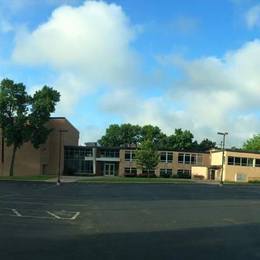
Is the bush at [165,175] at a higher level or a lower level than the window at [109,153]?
lower

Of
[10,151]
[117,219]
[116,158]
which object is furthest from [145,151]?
[117,219]

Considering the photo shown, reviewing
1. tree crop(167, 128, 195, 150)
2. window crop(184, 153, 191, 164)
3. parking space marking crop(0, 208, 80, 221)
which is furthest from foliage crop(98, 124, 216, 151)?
parking space marking crop(0, 208, 80, 221)

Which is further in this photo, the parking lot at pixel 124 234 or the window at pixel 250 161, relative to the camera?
the window at pixel 250 161

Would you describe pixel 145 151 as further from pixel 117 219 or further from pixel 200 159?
pixel 117 219

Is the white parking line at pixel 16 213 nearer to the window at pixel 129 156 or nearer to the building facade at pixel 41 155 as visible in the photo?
the building facade at pixel 41 155

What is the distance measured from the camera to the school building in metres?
94.3

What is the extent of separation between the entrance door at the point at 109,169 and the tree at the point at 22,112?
2700 cm

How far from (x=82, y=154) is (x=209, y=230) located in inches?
3671

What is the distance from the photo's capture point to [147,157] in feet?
333

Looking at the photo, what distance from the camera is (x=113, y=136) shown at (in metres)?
159

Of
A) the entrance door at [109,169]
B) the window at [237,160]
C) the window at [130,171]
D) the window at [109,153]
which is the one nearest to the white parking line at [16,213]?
the window at [237,160]

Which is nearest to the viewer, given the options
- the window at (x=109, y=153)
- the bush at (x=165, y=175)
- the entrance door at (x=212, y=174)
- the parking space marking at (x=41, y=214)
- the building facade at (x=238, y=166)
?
the parking space marking at (x=41, y=214)

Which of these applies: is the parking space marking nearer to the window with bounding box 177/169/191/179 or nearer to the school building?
the school building

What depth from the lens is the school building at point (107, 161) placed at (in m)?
94.3
